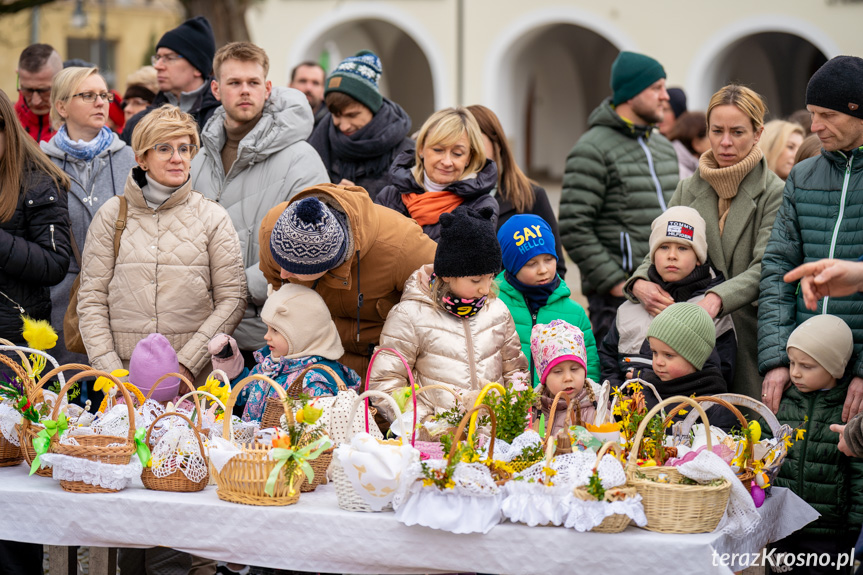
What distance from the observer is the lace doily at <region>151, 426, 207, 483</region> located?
318cm

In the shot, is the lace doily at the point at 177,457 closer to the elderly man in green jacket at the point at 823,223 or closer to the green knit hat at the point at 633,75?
the elderly man in green jacket at the point at 823,223

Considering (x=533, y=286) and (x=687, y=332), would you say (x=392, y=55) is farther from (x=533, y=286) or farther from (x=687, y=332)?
(x=687, y=332)

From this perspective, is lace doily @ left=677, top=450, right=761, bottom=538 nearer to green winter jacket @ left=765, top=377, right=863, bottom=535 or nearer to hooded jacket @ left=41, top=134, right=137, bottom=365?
green winter jacket @ left=765, top=377, right=863, bottom=535

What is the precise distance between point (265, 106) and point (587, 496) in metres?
2.72

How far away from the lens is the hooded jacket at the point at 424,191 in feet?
14.1

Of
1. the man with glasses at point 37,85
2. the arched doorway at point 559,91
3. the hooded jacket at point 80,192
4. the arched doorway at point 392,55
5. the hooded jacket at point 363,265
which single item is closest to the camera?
the hooded jacket at point 363,265

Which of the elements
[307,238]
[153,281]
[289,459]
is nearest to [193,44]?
[153,281]

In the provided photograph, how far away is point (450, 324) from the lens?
370cm

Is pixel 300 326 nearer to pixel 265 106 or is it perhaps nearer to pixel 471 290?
pixel 471 290

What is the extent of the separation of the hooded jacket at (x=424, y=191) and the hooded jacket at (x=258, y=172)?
37 centimetres

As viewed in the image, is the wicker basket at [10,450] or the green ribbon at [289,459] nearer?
the green ribbon at [289,459]

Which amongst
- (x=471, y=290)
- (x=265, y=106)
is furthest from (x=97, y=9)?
(x=471, y=290)

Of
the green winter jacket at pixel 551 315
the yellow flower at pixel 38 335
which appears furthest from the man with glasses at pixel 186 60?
the green winter jacket at pixel 551 315

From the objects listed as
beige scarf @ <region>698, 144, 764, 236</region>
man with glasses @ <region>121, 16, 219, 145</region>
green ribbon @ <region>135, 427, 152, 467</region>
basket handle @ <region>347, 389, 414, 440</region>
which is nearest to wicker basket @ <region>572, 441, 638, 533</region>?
basket handle @ <region>347, 389, 414, 440</region>
